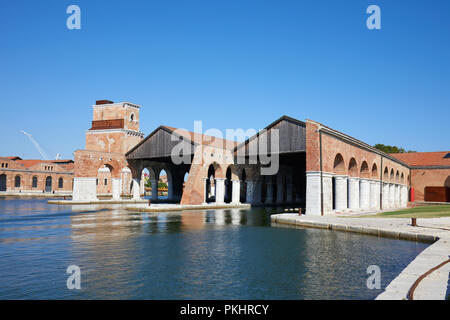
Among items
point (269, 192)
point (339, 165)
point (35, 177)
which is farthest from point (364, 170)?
point (35, 177)

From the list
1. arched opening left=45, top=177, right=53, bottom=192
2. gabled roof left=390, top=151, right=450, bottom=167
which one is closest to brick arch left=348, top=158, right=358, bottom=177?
gabled roof left=390, top=151, right=450, bottom=167

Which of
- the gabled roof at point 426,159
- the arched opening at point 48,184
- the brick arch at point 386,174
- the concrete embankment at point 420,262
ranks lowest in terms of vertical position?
the concrete embankment at point 420,262

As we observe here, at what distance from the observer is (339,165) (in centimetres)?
3023

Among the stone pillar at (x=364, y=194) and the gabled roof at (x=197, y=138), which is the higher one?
the gabled roof at (x=197, y=138)

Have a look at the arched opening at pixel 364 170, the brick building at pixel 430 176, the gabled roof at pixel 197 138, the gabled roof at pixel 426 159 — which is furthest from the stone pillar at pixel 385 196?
the gabled roof at pixel 197 138

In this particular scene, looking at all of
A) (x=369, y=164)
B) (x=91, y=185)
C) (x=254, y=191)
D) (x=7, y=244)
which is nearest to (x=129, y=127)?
(x=91, y=185)

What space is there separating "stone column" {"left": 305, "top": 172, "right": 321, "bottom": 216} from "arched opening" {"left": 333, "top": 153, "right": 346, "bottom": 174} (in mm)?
4510

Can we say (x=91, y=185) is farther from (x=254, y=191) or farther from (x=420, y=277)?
(x=420, y=277)

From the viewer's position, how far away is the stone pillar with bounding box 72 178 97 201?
43.7 meters

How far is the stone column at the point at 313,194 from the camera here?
87.1 feet

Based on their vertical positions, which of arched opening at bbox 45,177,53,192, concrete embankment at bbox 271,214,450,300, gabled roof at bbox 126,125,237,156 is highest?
gabled roof at bbox 126,125,237,156

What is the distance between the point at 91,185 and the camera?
44188mm

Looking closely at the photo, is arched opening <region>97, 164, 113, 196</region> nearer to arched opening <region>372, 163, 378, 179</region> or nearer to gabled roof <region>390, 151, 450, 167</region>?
arched opening <region>372, 163, 378, 179</region>

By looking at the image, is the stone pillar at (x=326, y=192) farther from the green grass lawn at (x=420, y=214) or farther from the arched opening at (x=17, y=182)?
the arched opening at (x=17, y=182)
